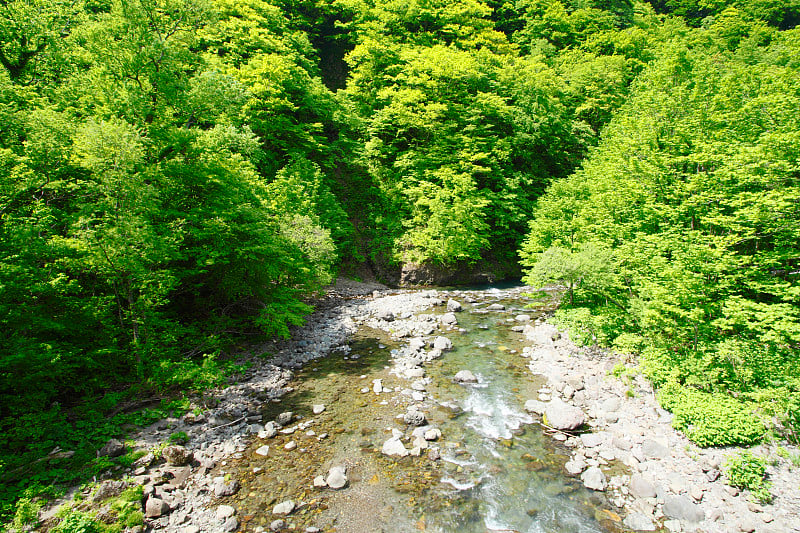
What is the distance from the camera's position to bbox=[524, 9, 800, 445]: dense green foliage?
752 centimetres

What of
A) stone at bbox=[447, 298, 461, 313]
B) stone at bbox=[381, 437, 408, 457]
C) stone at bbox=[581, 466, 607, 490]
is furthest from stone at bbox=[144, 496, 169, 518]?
stone at bbox=[447, 298, 461, 313]

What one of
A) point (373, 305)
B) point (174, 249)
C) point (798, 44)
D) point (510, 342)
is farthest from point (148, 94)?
point (798, 44)

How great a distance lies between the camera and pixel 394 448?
781 cm

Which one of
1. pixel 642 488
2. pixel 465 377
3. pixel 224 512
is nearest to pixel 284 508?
pixel 224 512

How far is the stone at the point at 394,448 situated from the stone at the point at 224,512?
122 inches

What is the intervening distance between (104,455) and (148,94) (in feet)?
31.8

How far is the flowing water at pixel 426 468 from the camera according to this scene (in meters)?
6.09

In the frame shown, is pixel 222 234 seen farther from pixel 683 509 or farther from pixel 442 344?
pixel 683 509

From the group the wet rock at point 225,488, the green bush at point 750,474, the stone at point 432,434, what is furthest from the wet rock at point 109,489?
the green bush at point 750,474

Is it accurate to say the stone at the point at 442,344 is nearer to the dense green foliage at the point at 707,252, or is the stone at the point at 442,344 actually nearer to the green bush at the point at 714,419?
the dense green foliage at the point at 707,252

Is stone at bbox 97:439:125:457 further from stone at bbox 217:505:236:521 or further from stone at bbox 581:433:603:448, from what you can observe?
stone at bbox 581:433:603:448

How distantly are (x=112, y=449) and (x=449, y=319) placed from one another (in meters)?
12.7

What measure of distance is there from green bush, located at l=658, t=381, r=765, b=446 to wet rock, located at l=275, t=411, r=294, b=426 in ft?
29.7

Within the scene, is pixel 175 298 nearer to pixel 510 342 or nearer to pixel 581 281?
pixel 510 342
